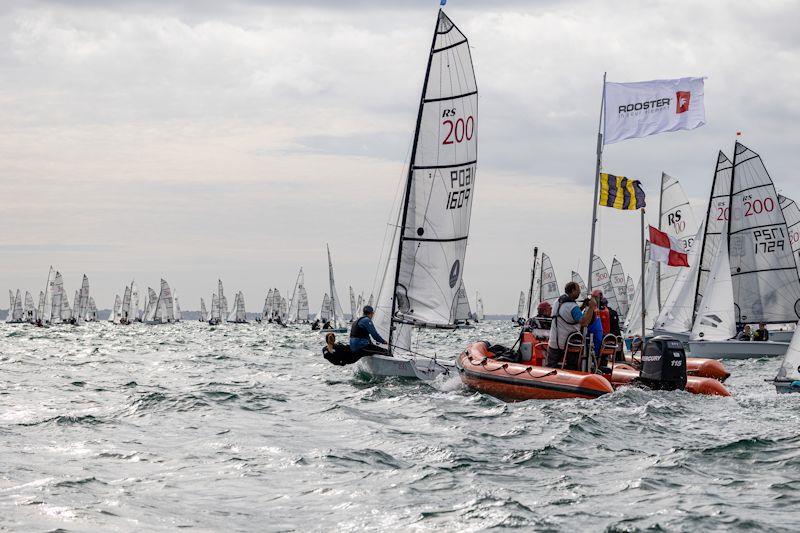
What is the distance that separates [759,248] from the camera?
3225 cm

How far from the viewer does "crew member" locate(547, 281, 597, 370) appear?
16656 mm

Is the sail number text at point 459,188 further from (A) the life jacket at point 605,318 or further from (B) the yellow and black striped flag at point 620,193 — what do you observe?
(A) the life jacket at point 605,318

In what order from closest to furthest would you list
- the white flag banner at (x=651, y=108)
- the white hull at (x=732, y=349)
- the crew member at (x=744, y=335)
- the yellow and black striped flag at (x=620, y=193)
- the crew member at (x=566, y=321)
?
the crew member at (x=566, y=321) < the yellow and black striped flag at (x=620, y=193) < the white flag banner at (x=651, y=108) < the white hull at (x=732, y=349) < the crew member at (x=744, y=335)

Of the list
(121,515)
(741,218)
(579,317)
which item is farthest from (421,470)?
(741,218)

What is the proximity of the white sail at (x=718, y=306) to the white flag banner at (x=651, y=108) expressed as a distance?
5494mm

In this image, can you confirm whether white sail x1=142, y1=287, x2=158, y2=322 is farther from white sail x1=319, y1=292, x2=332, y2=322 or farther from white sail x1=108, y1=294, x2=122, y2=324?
white sail x1=319, y1=292, x2=332, y2=322

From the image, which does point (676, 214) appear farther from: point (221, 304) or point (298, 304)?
point (221, 304)

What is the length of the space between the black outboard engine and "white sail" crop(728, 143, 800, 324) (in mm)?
16768

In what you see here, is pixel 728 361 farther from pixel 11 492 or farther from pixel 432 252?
pixel 11 492

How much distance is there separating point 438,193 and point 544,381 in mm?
7770

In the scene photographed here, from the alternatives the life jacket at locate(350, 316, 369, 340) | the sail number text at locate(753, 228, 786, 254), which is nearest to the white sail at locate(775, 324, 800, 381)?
the life jacket at locate(350, 316, 369, 340)

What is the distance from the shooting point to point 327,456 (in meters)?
11.8

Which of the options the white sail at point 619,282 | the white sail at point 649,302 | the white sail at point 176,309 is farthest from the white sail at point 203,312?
the white sail at point 649,302

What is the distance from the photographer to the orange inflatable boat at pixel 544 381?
16156mm
